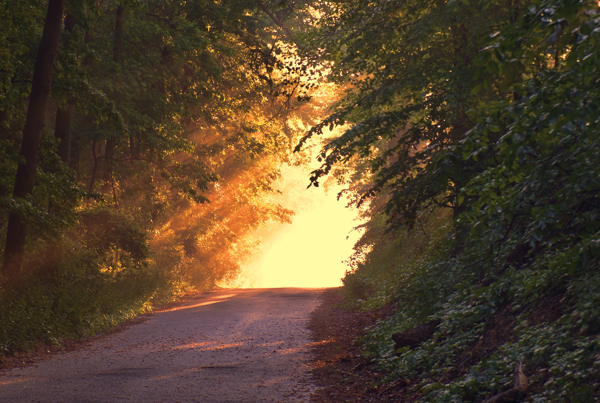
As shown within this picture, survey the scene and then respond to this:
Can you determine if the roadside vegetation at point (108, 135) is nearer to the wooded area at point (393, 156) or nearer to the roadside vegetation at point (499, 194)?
the wooded area at point (393, 156)

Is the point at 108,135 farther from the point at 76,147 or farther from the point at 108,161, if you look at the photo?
the point at 108,161

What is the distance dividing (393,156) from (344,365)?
7.28 metres

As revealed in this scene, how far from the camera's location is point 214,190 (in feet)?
109

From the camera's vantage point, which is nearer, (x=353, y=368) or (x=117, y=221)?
(x=353, y=368)

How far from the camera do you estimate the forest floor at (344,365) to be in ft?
20.9

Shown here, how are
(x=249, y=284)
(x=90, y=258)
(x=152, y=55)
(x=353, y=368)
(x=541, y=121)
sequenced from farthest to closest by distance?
(x=249, y=284) < (x=152, y=55) < (x=90, y=258) < (x=353, y=368) < (x=541, y=121)

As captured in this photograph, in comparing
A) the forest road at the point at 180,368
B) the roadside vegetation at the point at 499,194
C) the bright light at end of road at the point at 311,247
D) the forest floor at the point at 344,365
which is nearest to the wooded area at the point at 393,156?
the roadside vegetation at the point at 499,194

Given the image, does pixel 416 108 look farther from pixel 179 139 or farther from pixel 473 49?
pixel 179 139

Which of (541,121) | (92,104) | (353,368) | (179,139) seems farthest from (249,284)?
(541,121)

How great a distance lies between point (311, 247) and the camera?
117438 mm

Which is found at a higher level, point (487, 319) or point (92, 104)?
point (92, 104)

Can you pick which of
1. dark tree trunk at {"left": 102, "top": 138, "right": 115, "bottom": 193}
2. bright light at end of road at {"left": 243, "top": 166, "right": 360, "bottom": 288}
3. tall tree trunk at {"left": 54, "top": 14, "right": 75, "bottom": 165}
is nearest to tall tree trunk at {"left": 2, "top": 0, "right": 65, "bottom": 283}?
tall tree trunk at {"left": 54, "top": 14, "right": 75, "bottom": 165}

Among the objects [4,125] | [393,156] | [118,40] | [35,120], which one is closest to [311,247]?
[118,40]

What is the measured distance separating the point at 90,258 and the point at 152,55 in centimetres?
834
